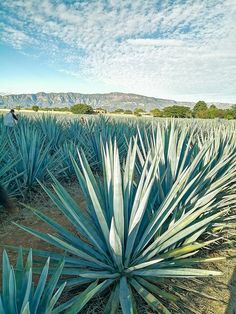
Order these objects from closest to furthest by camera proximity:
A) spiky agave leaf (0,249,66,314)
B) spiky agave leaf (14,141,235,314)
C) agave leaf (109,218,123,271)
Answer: spiky agave leaf (0,249,66,314), agave leaf (109,218,123,271), spiky agave leaf (14,141,235,314)

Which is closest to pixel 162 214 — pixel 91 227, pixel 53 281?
pixel 91 227

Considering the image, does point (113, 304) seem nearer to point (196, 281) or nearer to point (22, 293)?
point (22, 293)

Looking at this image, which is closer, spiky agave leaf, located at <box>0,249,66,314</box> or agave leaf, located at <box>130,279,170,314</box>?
spiky agave leaf, located at <box>0,249,66,314</box>

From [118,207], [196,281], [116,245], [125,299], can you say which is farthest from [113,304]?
[196,281]

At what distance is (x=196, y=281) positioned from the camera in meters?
2.30

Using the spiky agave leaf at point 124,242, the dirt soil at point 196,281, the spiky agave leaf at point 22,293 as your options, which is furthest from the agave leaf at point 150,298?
the spiky agave leaf at point 22,293

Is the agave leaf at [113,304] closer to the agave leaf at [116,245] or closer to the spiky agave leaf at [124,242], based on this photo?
the spiky agave leaf at [124,242]

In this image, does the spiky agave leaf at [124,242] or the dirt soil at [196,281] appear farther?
the dirt soil at [196,281]

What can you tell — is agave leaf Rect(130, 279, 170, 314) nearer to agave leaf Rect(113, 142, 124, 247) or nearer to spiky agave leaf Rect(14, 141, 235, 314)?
spiky agave leaf Rect(14, 141, 235, 314)

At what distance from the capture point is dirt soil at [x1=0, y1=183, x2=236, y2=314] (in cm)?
208

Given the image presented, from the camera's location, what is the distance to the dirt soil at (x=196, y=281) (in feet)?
6.83

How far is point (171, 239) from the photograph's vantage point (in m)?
2.07

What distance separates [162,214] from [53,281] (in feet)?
3.33

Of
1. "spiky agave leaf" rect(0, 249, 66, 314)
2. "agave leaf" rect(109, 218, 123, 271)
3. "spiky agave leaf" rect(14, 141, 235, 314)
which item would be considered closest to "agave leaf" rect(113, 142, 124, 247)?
"spiky agave leaf" rect(14, 141, 235, 314)
